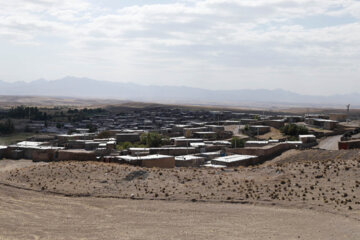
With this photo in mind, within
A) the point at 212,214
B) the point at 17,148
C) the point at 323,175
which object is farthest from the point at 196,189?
the point at 17,148

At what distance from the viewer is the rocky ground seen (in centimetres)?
1625

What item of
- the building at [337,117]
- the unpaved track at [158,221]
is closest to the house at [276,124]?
the building at [337,117]

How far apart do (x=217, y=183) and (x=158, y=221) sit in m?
4.88

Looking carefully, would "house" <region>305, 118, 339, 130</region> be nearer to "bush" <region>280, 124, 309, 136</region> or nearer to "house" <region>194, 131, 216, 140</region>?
"bush" <region>280, 124, 309, 136</region>

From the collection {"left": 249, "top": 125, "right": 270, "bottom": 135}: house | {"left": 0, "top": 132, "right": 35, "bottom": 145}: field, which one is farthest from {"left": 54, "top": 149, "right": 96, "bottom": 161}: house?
{"left": 0, "top": 132, "right": 35, "bottom": 145}: field

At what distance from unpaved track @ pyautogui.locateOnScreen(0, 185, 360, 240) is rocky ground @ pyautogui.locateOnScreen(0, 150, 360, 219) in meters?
0.83

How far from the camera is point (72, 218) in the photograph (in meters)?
14.7

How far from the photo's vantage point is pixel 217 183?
60.6 feet

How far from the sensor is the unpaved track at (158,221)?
42.3 ft

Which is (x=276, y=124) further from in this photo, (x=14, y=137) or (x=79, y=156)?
(x=14, y=137)

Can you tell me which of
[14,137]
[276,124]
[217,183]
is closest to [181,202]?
[217,183]

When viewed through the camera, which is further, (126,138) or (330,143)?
(126,138)

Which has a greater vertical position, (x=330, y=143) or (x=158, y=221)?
(x=330, y=143)

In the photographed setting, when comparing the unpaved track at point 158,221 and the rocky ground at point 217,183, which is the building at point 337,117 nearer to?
the rocky ground at point 217,183
